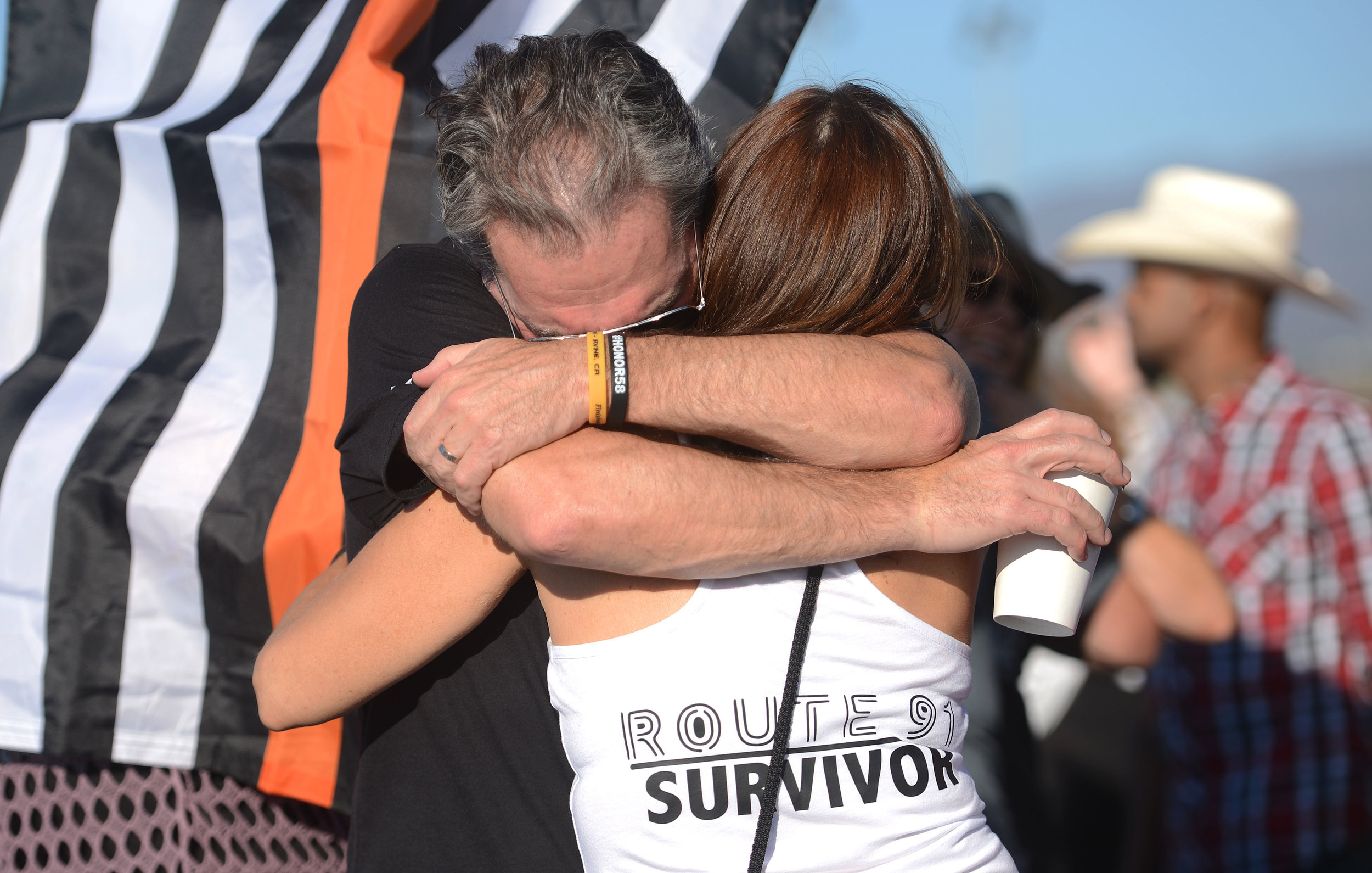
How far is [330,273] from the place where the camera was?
2293 mm

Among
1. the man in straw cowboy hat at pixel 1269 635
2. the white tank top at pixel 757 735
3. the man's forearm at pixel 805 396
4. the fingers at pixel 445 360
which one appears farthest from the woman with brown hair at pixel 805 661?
the man in straw cowboy hat at pixel 1269 635

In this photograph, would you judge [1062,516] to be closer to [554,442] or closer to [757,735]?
[757,735]

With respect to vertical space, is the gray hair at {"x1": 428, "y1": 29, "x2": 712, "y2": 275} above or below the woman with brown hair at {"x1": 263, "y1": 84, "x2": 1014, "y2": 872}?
above

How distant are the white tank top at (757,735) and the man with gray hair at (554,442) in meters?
0.09

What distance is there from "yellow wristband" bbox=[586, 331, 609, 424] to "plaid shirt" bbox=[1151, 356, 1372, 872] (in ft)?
10.4

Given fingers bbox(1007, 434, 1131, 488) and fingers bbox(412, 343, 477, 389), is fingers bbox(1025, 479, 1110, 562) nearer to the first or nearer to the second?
fingers bbox(1007, 434, 1131, 488)

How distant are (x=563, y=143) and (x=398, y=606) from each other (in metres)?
0.64

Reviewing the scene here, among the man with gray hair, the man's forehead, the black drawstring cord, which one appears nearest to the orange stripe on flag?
the man with gray hair

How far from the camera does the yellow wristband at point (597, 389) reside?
4.23 ft

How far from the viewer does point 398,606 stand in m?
1.38

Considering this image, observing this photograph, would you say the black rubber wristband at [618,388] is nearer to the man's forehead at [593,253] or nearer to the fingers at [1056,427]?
the man's forehead at [593,253]

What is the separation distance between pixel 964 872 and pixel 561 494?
2.37ft

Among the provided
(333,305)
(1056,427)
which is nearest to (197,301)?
(333,305)

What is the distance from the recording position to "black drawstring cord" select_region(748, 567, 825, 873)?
131 centimetres
